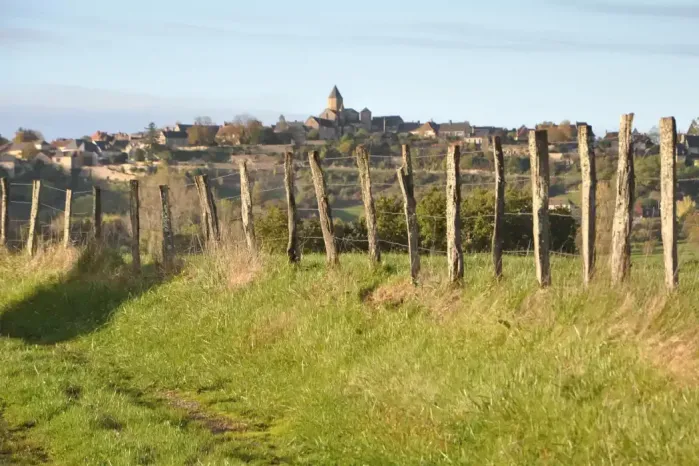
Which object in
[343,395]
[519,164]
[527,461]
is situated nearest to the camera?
[527,461]

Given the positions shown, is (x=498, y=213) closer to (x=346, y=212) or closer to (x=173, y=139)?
(x=346, y=212)

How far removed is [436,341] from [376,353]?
743mm

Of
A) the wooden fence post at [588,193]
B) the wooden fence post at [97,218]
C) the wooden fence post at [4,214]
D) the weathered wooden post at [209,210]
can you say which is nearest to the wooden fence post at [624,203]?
the wooden fence post at [588,193]

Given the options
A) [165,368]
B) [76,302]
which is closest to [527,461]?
[165,368]

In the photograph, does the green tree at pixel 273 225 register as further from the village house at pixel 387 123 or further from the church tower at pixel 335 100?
the church tower at pixel 335 100

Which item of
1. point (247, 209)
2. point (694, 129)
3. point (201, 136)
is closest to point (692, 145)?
point (694, 129)

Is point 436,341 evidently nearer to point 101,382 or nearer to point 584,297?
point 584,297

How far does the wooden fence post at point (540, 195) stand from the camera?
11391mm

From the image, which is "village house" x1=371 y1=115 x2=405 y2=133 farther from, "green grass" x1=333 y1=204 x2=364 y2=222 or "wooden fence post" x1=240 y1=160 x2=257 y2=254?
"wooden fence post" x1=240 y1=160 x2=257 y2=254

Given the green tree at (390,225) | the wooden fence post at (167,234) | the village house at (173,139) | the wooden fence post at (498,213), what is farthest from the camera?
the village house at (173,139)

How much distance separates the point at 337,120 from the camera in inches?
6245

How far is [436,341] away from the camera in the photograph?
1025cm

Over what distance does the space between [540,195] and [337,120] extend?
148 meters

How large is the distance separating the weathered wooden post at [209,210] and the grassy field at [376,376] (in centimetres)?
283
